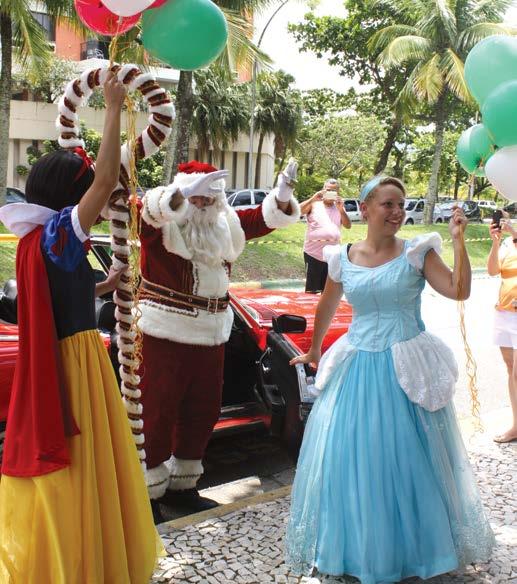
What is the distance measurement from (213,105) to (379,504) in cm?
3410

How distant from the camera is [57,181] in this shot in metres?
2.71

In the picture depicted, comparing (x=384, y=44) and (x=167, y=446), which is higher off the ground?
(x=384, y=44)

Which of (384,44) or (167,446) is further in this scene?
(384,44)

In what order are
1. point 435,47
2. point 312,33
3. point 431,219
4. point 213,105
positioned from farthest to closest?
1. point 213,105
2. point 312,33
3. point 431,219
4. point 435,47

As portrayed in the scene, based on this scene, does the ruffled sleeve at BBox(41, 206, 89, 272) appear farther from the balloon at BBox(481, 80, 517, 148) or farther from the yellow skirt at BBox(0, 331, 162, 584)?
the balloon at BBox(481, 80, 517, 148)

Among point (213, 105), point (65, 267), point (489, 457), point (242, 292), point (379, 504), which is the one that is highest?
point (213, 105)

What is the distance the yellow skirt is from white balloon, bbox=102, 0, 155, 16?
132 cm

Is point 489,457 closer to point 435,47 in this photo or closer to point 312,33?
point 435,47

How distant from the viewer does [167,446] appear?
398 centimetres

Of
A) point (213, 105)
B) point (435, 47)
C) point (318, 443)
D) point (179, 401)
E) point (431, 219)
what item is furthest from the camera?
point (213, 105)

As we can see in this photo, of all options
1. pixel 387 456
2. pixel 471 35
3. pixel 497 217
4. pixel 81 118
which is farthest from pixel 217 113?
pixel 387 456

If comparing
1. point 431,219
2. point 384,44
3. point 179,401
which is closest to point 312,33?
point 384,44

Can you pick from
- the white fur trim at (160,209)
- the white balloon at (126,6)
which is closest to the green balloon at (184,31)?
the white balloon at (126,6)

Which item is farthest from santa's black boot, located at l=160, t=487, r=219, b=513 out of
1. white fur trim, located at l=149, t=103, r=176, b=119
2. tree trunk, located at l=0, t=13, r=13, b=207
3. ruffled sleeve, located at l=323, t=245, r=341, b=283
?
tree trunk, located at l=0, t=13, r=13, b=207
